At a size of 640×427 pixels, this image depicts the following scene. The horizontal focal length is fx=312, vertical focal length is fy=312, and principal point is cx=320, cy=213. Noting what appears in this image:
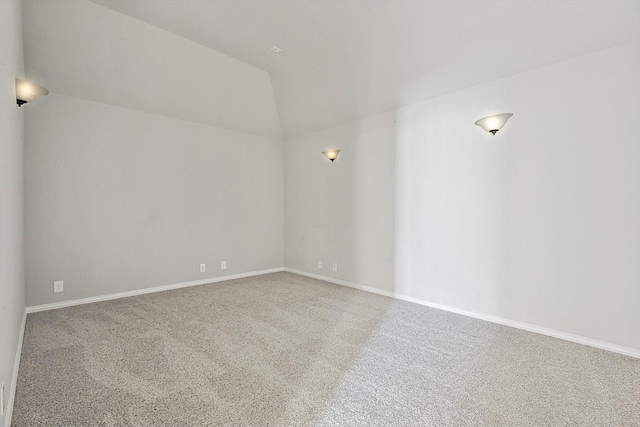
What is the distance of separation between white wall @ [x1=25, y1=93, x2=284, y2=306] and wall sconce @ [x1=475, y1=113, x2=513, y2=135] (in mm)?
3819

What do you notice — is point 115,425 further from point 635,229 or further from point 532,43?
point 532,43

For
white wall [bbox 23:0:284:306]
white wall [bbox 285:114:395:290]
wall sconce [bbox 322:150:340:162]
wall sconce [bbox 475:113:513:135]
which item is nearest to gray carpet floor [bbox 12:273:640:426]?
white wall [bbox 23:0:284:306]

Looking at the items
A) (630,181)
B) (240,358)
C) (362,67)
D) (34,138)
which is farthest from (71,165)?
(630,181)

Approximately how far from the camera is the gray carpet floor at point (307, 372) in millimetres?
1841

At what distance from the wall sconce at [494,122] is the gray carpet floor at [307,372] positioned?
210 centimetres

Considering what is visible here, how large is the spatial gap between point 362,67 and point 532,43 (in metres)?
1.79

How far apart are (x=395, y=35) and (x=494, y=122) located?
4.59ft

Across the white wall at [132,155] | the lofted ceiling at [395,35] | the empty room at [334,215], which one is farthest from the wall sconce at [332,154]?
the white wall at [132,155]

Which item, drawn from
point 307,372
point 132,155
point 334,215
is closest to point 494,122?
Answer: point 334,215

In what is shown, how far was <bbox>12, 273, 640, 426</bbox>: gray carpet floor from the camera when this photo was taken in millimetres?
1841

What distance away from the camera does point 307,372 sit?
2.32 metres

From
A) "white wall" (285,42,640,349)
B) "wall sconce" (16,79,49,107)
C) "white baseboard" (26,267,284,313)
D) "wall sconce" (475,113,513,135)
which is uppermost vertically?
"wall sconce" (16,79,49,107)

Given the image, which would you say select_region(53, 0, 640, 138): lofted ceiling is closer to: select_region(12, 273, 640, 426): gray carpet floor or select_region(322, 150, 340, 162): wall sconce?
select_region(322, 150, 340, 162): wall sconce

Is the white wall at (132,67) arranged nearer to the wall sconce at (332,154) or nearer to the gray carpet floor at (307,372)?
the wall sconce at (332,154)
